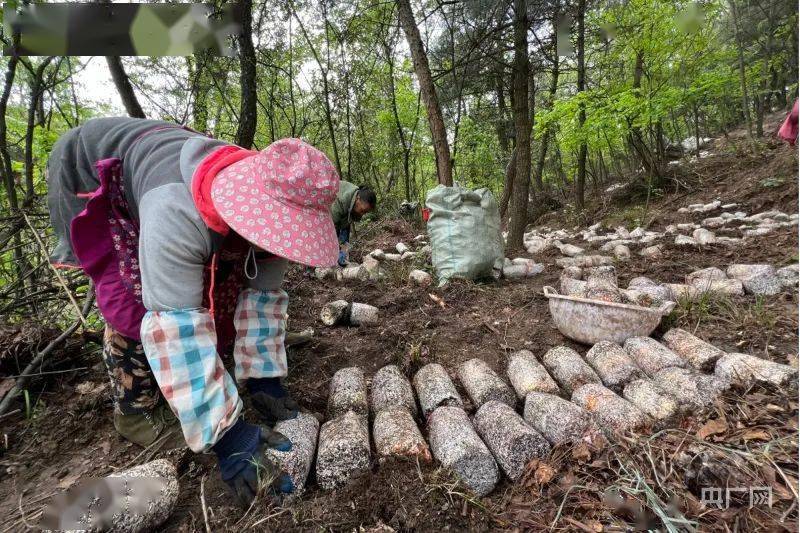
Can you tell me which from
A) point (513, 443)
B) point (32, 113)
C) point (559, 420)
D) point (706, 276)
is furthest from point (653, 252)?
point (32, 113)

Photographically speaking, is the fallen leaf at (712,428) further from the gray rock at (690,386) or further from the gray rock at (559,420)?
the gray rock at (559,420)

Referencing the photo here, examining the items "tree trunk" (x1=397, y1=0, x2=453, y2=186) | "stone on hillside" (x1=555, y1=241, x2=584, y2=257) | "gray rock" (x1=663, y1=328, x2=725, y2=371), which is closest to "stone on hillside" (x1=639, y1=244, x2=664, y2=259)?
"stone on hillside" (x1=555, y1=241, x2=584, y2=257)

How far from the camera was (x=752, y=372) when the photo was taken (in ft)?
5.26

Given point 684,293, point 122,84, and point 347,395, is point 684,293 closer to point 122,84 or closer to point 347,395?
point 347,395

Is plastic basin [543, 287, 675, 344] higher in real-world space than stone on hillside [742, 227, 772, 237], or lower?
higher

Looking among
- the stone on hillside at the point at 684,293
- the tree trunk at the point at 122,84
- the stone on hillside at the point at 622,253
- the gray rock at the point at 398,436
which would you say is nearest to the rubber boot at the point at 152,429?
the gray rock at the point at 398,436

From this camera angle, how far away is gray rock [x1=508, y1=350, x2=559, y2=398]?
74.1 inches

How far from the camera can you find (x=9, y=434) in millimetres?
Answer: 1776

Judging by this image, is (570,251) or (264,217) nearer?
(264,217)

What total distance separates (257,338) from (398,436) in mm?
800

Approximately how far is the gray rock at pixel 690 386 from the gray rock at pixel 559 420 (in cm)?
44

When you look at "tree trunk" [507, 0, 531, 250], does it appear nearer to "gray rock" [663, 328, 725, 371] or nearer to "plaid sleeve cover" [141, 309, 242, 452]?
"gray rock" [663, 328, 725, 371]

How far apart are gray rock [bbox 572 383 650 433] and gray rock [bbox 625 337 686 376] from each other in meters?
0.34

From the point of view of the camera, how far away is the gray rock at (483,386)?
6.17 feet
